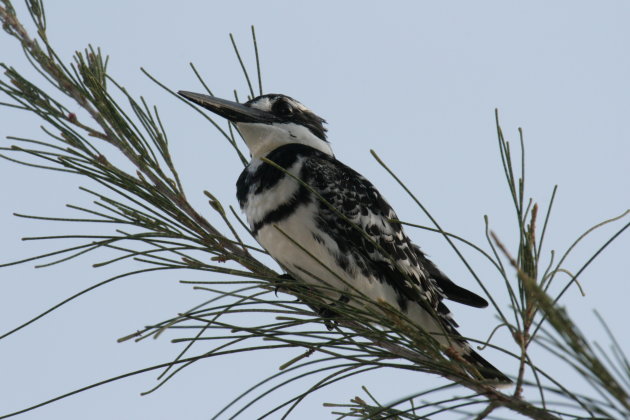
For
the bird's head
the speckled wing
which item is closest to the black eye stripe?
the bird's head

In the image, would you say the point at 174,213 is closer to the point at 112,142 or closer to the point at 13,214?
the point at 112,142

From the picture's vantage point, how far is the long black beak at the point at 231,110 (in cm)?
420

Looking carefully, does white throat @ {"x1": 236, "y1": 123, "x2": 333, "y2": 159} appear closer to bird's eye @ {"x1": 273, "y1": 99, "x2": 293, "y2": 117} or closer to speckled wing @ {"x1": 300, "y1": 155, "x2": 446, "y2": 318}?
bird's eye @ {"x1": 273, "y1": 99, "x2": 293, "y2": 117}

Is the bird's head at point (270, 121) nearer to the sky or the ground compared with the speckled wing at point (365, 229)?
nearer to the sky

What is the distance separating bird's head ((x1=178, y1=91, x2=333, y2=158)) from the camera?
4544mm

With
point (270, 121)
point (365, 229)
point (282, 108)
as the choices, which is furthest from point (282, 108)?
point (365, 229)

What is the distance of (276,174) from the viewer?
13.4 feet

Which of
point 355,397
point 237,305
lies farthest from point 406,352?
point 237,305

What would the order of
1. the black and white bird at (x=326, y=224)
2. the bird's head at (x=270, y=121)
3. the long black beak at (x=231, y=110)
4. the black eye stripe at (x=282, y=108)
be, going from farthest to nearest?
the black eye stripe at (x=282, y=108)
the bird's head at (x=270, y=121)
the long black beak at (x=231, y=110)
the black and white bird at (x=326, y=224)

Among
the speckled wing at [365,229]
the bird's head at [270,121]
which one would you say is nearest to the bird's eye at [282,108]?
the bird's head at [270,121]

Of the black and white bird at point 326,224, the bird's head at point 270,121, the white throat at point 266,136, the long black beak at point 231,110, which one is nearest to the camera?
the black and white bird at point 326,224

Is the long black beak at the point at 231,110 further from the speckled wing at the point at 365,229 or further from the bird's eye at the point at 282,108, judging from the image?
the speckled wing at the point at 365,229

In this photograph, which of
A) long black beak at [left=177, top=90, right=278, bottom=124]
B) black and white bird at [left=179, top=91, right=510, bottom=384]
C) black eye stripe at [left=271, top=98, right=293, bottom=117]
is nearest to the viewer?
black and white bird at [left=179, top=91, right=510, bottom=384]

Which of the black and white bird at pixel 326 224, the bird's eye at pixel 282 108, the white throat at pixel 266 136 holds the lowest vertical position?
the black and white bird at pixel 326 224
